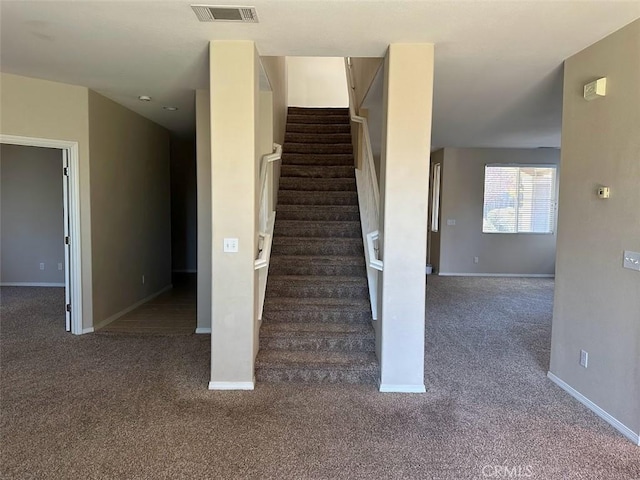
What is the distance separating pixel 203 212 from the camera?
415 centimetres

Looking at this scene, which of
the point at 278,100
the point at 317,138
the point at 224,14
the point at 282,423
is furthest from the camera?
the point at 317,138

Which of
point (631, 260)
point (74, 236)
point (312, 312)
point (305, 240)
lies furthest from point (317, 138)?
point (631, 260)

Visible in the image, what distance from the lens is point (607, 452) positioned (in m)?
2.19

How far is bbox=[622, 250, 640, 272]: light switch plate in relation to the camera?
7.52ft

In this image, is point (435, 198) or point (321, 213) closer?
point (321, 213)

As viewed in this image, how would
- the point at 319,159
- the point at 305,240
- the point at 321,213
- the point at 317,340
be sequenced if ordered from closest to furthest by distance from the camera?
the point at 317,340 → the point at 305,240 → the point at 321,213 → the point at 319,159

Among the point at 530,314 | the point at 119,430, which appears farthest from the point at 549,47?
the point at 119,430

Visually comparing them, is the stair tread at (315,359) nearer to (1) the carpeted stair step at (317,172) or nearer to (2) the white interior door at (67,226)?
(2) the white interior door at (67,226)

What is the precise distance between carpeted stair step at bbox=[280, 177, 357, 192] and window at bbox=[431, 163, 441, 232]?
3.28 metres

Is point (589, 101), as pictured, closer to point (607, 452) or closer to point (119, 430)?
point (607, 452)

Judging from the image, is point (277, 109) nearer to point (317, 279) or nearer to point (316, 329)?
point (317, 279)

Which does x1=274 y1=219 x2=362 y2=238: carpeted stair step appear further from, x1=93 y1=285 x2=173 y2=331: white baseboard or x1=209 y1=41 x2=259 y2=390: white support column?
x1=93 y1=285 x2=173 y2=331: white baseboard

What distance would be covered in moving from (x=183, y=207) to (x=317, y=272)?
5.07 meters

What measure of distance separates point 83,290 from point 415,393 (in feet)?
11.1
